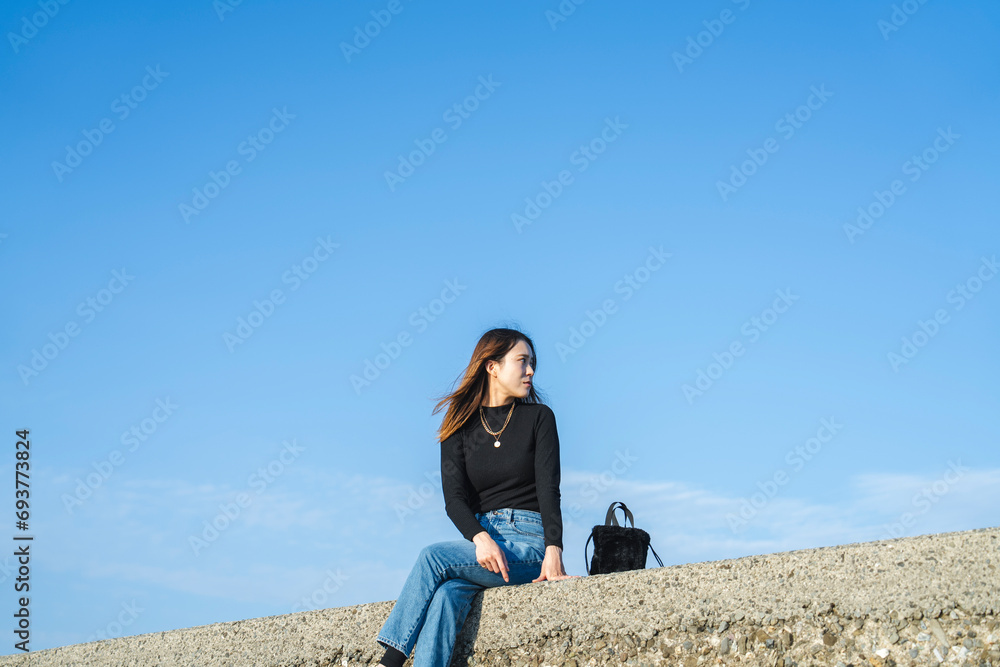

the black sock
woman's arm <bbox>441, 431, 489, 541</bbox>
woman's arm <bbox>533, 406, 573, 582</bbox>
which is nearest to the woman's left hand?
woman's arm <bbox>533, 406, 573, 582</bbox>

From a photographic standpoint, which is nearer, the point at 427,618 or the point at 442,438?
the point at 427,618

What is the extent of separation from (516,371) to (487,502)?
1.97 ft

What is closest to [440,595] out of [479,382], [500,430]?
[500,430]

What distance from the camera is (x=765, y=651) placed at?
2.78m

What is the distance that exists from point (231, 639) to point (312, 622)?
39 cm

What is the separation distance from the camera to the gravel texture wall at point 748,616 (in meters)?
2.64

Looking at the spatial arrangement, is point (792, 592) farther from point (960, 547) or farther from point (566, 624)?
point (566, 624)

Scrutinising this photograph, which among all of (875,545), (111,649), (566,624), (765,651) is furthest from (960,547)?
(111,649)

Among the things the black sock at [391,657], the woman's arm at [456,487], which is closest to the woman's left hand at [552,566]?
the woman's arm at [456,487]

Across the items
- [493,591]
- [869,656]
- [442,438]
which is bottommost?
[869,656]

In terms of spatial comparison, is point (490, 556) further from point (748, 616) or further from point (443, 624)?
point (748, 616)

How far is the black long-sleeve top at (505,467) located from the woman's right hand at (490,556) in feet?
0.55

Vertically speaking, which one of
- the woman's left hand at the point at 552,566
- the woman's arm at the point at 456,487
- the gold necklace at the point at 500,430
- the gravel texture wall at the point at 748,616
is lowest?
the gravel texture wall at the point at 748,616

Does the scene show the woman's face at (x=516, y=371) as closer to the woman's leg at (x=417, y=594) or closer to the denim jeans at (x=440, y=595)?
the denim jeans at (x=440, y=595)
